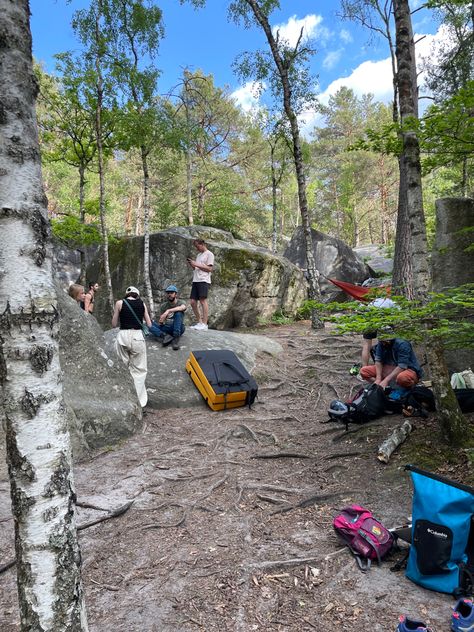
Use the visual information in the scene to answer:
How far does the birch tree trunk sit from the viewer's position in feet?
4.31

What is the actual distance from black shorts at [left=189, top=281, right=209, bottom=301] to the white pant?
7.19 feet

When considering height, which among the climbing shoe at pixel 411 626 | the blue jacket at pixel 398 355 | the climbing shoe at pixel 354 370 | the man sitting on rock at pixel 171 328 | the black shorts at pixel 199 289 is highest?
the black shorts at pixel 199 289

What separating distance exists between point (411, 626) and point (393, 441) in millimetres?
1795

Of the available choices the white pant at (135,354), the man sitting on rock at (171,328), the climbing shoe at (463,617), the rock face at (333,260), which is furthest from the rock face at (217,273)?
the climbing shoe at (463,617)

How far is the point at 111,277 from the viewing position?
10.5m

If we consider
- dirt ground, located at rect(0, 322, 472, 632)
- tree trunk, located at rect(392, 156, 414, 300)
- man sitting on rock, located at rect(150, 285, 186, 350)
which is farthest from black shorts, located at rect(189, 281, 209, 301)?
tree trunk, located at rect(392, 156, 414, 300)

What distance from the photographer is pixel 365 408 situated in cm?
396

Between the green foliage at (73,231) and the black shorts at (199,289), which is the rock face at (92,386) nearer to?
the black shorts at (199,289)

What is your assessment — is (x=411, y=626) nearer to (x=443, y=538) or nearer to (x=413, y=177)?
(x=443, y=538)

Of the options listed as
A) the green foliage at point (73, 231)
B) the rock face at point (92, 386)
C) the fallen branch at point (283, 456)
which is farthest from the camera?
the green foliage at point (73, 231)

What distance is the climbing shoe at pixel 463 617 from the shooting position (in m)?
1.63

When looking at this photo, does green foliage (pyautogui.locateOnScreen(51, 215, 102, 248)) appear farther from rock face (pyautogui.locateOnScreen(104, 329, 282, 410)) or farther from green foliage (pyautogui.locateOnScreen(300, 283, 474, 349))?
green foliage (pyautogui.locateOnScreen(300, 283, 474, 349))

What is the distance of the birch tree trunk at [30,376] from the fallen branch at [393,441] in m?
2.49

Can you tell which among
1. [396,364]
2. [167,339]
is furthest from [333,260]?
[396,364]
